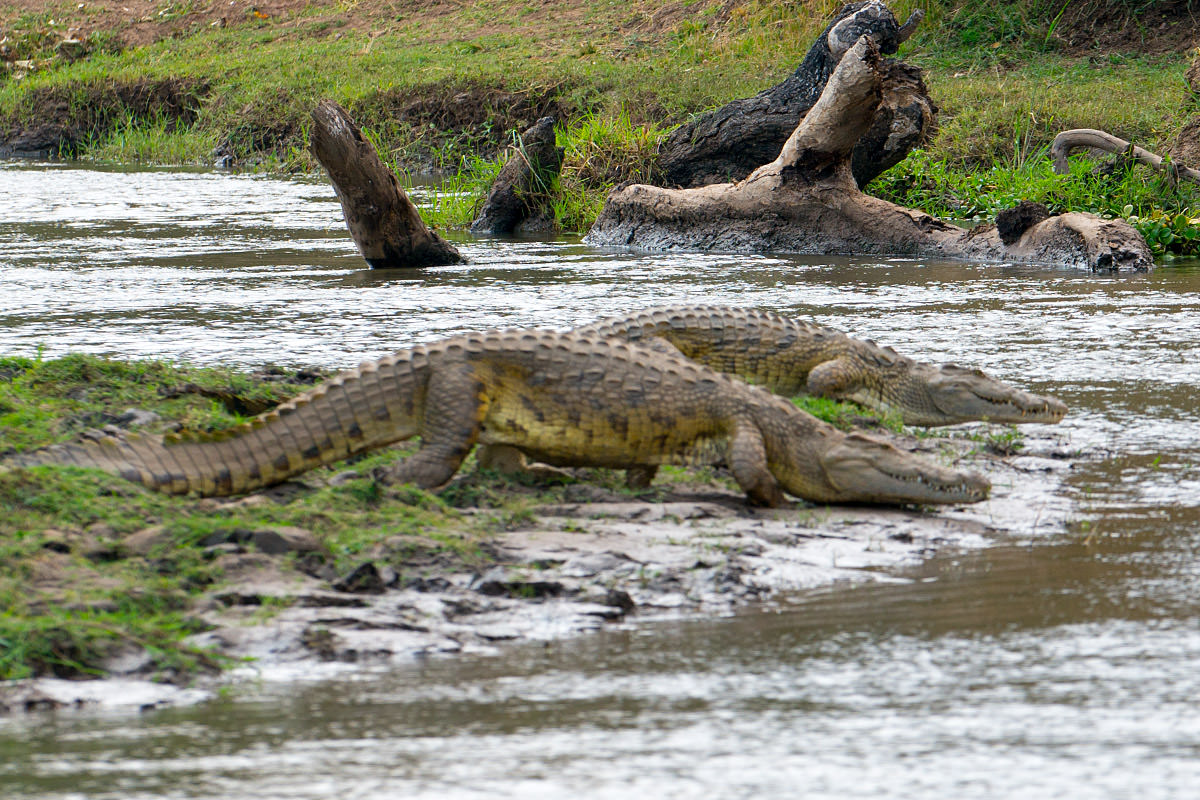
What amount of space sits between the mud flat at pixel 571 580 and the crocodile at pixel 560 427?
12 cm

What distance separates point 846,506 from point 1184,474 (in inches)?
46.3

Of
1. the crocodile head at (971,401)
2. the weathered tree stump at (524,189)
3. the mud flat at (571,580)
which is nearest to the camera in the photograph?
the mud flat at (571,580)

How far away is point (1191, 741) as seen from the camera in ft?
8.61

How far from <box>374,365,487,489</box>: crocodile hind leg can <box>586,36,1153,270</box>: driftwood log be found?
271 inches

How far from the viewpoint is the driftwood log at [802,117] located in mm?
11883

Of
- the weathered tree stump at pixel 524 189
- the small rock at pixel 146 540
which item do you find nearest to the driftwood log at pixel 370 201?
the weathered tree stump at pixel 524 189

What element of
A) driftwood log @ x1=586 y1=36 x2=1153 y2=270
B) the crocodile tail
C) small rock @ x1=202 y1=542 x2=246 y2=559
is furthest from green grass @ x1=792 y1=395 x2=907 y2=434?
driftwood log @ x1=586 y1=36 x2=1153 y2=270

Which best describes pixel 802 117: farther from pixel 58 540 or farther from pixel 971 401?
pixel 58 540

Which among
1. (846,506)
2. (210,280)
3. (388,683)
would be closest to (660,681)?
(388,683)

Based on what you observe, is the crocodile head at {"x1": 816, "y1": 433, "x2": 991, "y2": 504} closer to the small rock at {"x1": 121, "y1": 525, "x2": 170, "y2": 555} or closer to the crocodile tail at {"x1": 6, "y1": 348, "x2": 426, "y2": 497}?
the crocodile tail at {"x1": 6, "y1": 348, "x2": 426, "y2": 497}

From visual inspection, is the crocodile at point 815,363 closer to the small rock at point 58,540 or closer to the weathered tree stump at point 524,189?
the small rock at point 58,540

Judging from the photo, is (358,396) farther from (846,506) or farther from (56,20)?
(56,20)

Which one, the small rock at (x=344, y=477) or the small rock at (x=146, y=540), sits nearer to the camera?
the small rock at (x=146, y=540)

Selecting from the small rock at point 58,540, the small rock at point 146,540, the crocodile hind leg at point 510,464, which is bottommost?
the crocodile hind leg at point 510,464
